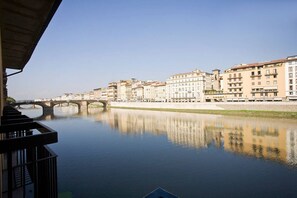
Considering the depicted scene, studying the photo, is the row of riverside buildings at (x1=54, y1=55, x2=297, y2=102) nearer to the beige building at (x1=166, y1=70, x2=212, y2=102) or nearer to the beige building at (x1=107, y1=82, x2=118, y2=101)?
the beige building at (x1=166, y1=70, x2=212, y2=102)

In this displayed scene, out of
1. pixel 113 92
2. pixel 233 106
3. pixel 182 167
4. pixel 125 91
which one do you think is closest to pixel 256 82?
pixel 233 106

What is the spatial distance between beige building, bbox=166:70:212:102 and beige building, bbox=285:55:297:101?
80.1 feet

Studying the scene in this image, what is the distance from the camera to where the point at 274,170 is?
13289mm

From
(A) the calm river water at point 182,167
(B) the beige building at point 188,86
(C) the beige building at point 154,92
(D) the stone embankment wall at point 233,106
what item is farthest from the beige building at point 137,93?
(A) the calm river water at point 182,167

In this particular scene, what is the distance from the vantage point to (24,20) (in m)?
3.36

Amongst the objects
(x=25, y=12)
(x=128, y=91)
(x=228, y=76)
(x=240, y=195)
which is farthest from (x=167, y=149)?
(x=128, y=91)

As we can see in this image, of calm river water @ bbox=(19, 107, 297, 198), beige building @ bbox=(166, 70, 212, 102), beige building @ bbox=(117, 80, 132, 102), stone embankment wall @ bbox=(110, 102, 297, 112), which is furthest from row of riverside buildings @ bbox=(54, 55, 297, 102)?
calm river water @ bbox=(19, 107, 297, 198)

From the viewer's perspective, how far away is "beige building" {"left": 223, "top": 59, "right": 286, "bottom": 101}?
49188mm

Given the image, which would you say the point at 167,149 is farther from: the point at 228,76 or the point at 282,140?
the point at 228,76

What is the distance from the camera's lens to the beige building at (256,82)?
1937 inches

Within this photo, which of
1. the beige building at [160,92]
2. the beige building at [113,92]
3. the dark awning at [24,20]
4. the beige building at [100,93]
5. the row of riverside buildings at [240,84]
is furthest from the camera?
the beige building at [100,93]

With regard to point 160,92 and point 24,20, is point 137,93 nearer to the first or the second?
point 160,92

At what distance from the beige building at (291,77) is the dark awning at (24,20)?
53.4 metres

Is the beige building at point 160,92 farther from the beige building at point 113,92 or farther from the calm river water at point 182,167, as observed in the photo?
the calm river water at point 182,167
